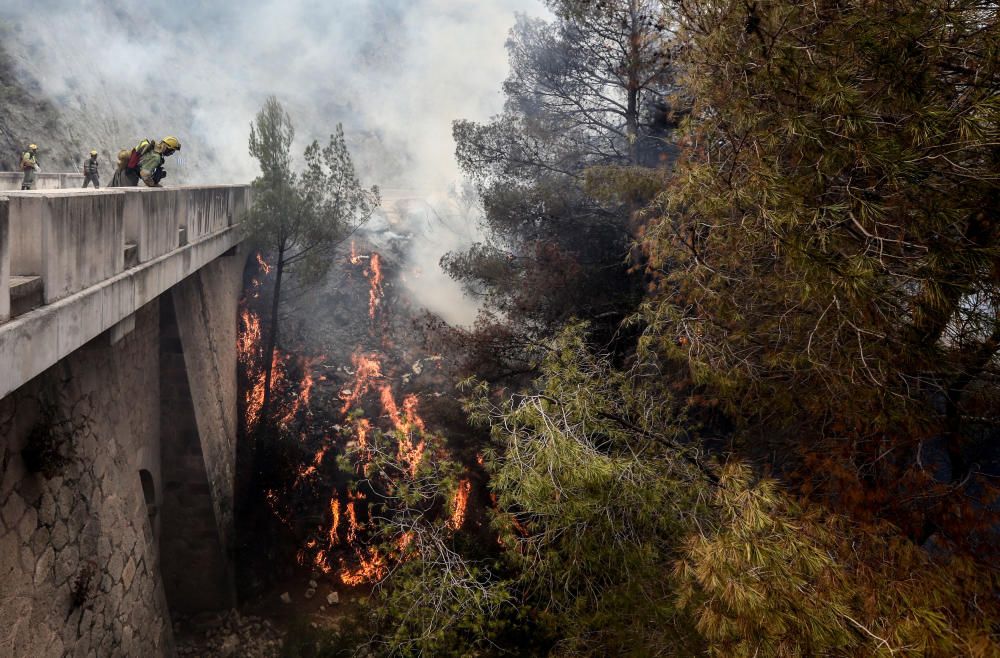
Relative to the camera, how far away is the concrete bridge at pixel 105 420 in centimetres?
332

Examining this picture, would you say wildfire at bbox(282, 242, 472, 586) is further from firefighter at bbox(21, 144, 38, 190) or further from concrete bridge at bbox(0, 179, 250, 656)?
firefighter at bbox(21, 144, 38, 190)

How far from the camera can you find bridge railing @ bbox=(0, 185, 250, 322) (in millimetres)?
3109

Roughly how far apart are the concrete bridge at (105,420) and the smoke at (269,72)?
1323 centimetres

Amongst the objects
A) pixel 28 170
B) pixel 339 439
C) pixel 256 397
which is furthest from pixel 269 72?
pixel 339 439

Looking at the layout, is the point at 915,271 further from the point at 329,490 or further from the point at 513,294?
the point at 329,490

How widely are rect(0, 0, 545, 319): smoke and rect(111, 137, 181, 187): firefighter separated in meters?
13.0

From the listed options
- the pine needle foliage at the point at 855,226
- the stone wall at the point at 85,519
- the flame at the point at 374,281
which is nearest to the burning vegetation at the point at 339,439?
the flame at the point at 374,281

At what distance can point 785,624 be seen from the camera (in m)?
2.94

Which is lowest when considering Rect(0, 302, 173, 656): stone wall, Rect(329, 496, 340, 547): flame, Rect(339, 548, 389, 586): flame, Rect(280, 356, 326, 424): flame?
Rect(339, 548, 389, 586): flame

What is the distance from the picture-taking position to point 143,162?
7.60m

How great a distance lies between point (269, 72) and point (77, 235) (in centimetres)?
5090

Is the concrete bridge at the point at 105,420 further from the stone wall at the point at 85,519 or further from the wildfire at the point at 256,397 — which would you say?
the wildfire at the point at 256,397

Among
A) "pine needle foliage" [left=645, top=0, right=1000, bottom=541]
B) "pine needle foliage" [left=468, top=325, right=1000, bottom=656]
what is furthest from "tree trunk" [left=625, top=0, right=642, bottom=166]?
"pine needle foliage" [left=468, top=325, right=1000, bottom=656]

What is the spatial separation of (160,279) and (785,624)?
19.5ft
